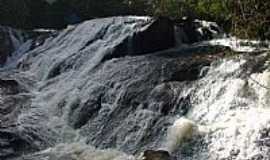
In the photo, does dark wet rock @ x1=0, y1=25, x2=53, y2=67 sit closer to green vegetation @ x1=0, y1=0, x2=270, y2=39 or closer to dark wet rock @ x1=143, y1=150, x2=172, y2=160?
green vegetation @ x1=0, y1=0, x2=270, y2=39

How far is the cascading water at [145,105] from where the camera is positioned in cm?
848

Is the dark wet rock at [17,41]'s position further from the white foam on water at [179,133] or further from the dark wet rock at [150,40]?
the white foam on water at [179,133]

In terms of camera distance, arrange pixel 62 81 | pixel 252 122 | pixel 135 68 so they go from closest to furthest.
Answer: pixel 252 122, pixel 135 68, pixel 62 81

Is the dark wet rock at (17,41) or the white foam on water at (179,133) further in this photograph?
the dark wet rock at (17,41)

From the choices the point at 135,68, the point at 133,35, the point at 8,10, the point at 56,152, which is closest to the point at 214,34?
the point at 133,35

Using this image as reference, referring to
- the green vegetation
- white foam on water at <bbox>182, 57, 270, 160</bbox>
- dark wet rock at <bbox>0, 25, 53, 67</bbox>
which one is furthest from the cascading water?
dark wet rock at <bbox>0, 25, 53, 67</bbox>

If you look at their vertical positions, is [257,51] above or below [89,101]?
above

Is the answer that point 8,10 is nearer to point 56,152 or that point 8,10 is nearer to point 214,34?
point 214,34

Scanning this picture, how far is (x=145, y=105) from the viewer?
1018cm

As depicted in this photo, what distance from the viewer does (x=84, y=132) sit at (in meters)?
10.6

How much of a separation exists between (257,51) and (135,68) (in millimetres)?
2852

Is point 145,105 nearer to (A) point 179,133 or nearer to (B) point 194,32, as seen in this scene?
(A) point 179,133

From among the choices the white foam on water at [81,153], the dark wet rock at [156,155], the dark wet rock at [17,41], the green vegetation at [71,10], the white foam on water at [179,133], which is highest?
the green vegetation at [71,10]

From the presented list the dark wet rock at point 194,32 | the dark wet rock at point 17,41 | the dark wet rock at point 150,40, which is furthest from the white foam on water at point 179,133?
the dark wet rock at point 17,41
